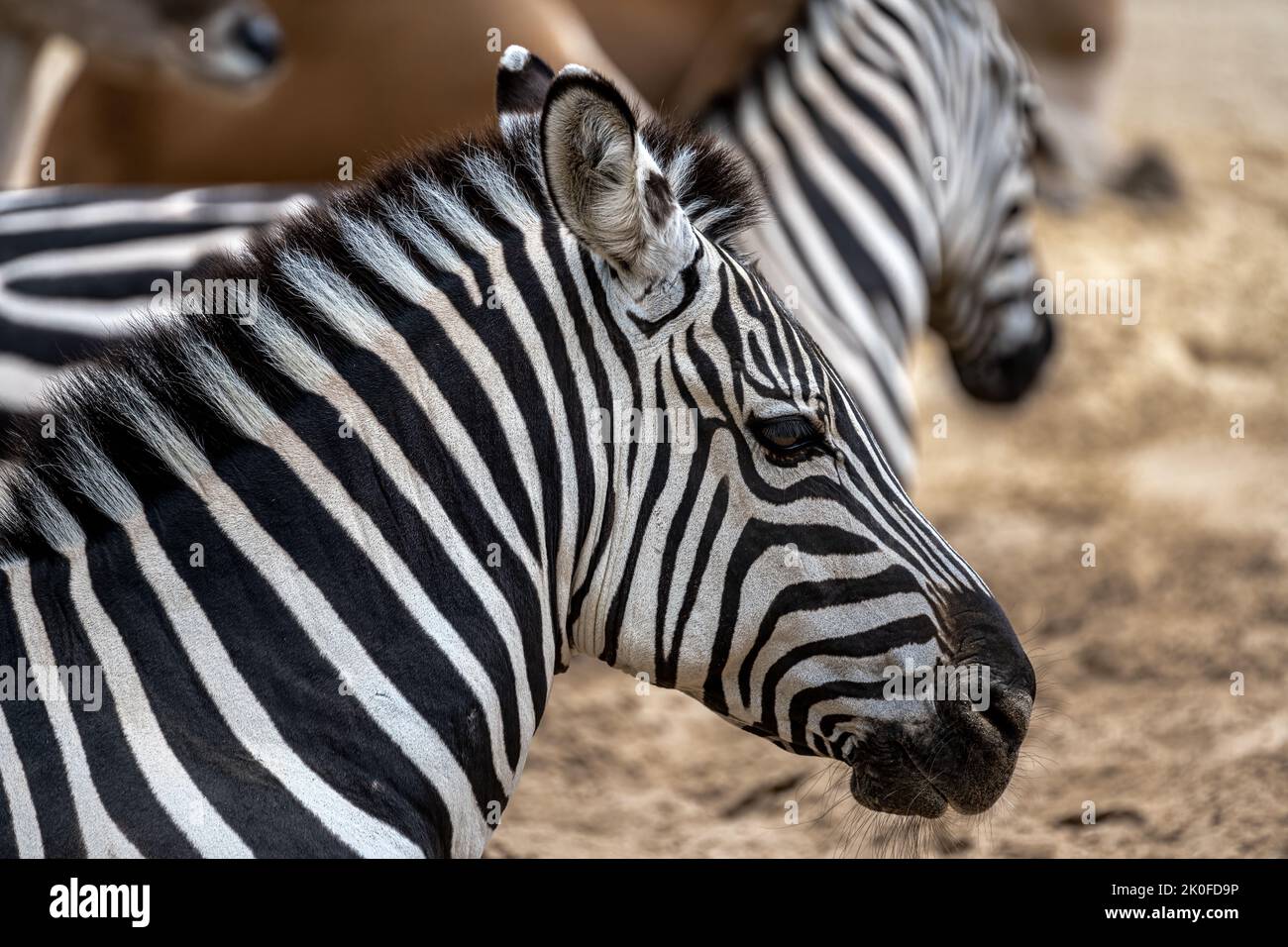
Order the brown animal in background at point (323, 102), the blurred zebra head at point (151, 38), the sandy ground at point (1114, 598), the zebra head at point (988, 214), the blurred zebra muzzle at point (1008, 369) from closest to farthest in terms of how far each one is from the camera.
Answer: the sandy ground at point (1114, 598) → the zebra head at point (988, 214) → the blurred zebra muzzle at point (1008, 369) → the brown animal in background at point (323, 102) → the blurred zebra head at point (151, 38)

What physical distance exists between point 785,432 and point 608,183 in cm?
56

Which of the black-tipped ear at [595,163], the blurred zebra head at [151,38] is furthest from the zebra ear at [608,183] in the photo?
the blurred zebra head at [151,38]

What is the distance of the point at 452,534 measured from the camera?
2.50 m

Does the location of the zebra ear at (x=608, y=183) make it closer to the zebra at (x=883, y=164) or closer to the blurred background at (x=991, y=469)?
the blurred background at (x=991, y=469)

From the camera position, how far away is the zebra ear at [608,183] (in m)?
2.30

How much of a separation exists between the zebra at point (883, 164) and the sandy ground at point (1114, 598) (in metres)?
1.40

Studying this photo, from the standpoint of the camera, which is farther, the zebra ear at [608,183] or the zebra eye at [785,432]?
the zebra eye at [785,432]

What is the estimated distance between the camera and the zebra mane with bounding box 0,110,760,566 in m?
2.41

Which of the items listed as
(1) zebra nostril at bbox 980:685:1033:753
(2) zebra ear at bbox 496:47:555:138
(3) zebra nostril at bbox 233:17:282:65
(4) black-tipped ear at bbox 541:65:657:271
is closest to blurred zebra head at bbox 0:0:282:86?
(3) zebra nostril at bbox 233:17:282:65

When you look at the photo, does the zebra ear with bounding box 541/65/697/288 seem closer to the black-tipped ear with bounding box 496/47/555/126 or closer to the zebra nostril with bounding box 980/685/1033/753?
the black-tipped ear with bounding box 496/47/555/126

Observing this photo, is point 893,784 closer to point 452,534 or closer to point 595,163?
point 452,534

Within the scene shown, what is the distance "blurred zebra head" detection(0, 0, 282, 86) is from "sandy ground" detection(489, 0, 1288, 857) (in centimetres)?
354
